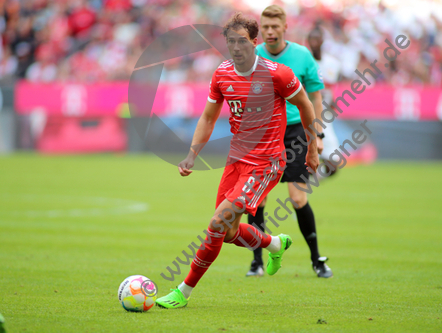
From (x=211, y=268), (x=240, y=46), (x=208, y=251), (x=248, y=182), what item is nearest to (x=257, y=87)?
(x=240, y=46)

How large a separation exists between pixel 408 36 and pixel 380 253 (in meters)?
17.8

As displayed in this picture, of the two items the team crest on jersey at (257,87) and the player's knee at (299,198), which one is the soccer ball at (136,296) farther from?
the player's knee at (299,198)

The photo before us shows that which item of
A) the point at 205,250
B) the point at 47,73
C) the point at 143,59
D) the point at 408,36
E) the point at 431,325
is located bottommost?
the point at 47,73

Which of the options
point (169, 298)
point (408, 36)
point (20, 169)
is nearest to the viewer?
point (169, 298)

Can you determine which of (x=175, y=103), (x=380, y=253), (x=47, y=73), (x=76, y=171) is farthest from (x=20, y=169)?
(x=380, y=253)

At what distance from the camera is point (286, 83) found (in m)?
4.50

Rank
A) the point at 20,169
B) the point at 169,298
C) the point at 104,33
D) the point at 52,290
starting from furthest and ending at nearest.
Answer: the point at 104,33
the point at 20,169
the point at 52,290
the point at 169,298

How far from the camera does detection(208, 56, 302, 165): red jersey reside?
454 centimetres

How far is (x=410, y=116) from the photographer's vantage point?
19688 millimetres

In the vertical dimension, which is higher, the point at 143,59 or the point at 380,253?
the point at 143,59

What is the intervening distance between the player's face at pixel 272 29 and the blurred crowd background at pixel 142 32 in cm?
1490

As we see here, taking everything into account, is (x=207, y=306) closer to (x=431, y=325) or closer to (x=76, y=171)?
(x=431, y=325)

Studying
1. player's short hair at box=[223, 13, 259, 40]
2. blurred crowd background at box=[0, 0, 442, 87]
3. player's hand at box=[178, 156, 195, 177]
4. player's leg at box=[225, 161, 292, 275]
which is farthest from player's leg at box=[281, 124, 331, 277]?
blurred crowd background at box=[0, 0, 442, 87]

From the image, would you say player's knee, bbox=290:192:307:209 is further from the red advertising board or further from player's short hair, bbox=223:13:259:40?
the red advertising board
